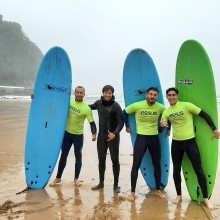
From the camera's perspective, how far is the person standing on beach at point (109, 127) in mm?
4477

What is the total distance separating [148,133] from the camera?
4.23m

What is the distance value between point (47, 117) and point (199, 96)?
241 cm

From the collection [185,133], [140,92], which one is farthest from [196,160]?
[140,92]

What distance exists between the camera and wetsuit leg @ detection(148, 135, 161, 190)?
4242 mm

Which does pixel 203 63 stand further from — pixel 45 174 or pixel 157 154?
pixel 45 174

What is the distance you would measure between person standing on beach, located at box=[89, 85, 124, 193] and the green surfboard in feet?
3.16

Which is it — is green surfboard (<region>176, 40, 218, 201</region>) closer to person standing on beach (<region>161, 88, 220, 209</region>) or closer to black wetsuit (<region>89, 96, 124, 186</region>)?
person standing on beach (<region>161, 88, 220, 209</region>)

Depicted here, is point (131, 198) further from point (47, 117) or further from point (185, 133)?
point (47, 117)

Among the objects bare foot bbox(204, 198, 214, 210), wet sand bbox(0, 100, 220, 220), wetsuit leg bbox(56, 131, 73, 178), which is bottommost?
wet sand bbox(0, 100, 220, 220)

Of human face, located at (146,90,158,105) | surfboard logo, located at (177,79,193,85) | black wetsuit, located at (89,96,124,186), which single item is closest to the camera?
human face, located at (146,90,158,105)

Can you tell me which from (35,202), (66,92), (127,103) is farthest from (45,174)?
(127,103)

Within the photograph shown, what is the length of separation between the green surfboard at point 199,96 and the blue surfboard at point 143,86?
0.40 m

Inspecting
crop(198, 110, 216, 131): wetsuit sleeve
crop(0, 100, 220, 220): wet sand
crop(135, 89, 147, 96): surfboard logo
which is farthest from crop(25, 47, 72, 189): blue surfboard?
crop(198, 110, 216, 131): wetsuit sleeve

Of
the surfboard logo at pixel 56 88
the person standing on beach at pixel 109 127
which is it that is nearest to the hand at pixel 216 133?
the person standing on beach at pixel 109 127
